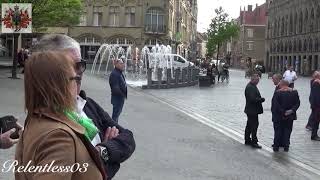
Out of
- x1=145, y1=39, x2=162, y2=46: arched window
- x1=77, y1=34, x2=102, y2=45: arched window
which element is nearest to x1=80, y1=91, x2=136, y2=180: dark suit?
x1=145, y1=39, x2=162, y2=46: arched window

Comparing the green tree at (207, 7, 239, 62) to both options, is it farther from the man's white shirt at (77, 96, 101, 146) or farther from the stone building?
the man's white shirt at (77, 96, 101, 146)

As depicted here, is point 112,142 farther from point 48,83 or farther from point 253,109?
point 253,109

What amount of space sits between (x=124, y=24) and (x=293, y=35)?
28858mm

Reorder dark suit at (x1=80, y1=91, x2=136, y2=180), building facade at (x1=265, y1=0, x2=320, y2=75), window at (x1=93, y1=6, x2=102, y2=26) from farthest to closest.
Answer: building facade at (x1=265, y1=0, x2=320, y2=75), window at (x1=93, y1=6, x2=102, y2=26), dark suit at (x1=80, y1=91, x2=136, y2=180)

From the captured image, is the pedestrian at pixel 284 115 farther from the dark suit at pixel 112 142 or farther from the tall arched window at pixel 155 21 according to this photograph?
the tall arched window at pixel 155 21

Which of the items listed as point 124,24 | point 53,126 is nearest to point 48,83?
point 53,126

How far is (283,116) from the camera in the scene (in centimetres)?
1155

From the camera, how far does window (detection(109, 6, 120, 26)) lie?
7200 cm

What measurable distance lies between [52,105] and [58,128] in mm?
127

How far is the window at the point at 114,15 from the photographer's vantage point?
72000mm

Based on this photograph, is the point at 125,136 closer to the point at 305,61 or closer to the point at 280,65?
the point at 305,61

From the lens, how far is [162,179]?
8211 mm

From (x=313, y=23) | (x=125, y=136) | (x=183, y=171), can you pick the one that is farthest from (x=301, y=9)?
(x=125, y=136)

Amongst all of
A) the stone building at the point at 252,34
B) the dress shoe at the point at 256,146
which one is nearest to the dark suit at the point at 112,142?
the dress shoe at the point at 256,146
